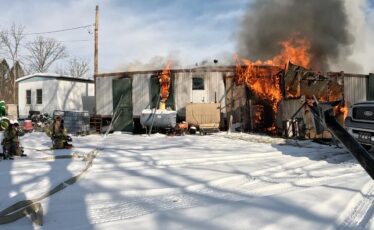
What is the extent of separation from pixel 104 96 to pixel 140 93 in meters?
2.33

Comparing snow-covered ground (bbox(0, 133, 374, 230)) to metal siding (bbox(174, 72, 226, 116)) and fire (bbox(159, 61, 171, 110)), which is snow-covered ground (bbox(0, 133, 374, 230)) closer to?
metal siding (bbox(174, 72, 226, 116))

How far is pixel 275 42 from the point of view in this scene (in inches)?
1095

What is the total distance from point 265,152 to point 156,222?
7.23 meters

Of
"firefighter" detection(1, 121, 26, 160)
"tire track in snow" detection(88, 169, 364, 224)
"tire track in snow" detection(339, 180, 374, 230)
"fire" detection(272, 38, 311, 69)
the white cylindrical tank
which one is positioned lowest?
"tire track in snow" detection(339, 180, 374, 230)

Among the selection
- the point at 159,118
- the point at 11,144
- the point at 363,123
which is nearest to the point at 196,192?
the point at 363,123

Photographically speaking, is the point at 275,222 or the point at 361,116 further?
the point at 361,116

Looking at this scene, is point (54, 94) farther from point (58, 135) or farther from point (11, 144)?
point (11, 144)

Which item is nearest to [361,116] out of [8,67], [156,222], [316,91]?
[156,222]

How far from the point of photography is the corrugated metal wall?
21.6 meters

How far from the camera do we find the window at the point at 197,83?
21234 millimetres

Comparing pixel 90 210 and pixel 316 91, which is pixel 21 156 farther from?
pixel 316 91

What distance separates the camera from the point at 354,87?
21906 mm

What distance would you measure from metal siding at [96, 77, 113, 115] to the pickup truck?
15.3 meters

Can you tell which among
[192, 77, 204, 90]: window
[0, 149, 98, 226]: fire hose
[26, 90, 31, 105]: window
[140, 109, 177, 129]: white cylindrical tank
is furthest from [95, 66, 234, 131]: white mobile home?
[0, 149, 98, 226]: fire hose
